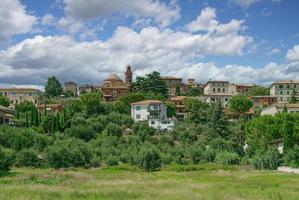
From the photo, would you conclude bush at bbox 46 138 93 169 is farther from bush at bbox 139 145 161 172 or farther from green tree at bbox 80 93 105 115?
green tree at bbox 80 93 105 115

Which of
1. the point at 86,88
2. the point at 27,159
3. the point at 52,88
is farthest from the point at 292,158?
the point at 86,88

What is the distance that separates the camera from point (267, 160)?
62500mm

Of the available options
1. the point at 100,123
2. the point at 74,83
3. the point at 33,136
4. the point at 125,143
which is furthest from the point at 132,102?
the point at 74,83

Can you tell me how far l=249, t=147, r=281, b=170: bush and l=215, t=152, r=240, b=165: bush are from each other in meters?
3.35

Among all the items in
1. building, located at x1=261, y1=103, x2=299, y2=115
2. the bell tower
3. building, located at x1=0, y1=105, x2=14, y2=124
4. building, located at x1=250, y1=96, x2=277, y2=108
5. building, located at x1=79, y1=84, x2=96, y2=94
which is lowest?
building, located at x1=0, y1=105, x2=14, y2=124

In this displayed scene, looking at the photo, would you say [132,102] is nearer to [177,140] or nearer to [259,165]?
[177,140]

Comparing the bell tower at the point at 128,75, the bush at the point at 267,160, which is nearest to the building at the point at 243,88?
the bell tower at the point at 128,75

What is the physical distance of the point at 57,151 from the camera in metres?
57.3

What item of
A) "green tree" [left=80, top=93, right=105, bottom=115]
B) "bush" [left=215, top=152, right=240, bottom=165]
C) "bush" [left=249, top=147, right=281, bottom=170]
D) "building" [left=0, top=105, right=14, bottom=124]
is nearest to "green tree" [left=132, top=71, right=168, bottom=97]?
"green tree" [left=80, top=93, right=105, bottom=115]

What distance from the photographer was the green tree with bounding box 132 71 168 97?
13238 centimetres

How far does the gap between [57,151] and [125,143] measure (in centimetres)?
2307

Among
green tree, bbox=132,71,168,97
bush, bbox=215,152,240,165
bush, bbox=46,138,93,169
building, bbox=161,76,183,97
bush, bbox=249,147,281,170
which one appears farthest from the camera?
building, bbox=161,76,183,97

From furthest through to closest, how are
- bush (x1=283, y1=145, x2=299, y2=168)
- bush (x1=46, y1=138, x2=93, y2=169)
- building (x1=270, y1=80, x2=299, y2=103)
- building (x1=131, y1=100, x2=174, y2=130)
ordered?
building (x1=270, y1=80, x2=299, y2=103), building (x1=131, y1=100, x2=174, y2=130), bush (x1=283, y1=145, x2=299, y2=168), bush (x1=46, y1=138, x2=93, y2=169)

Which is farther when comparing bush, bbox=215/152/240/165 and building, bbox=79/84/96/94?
building, bbox=79/84/96/94
